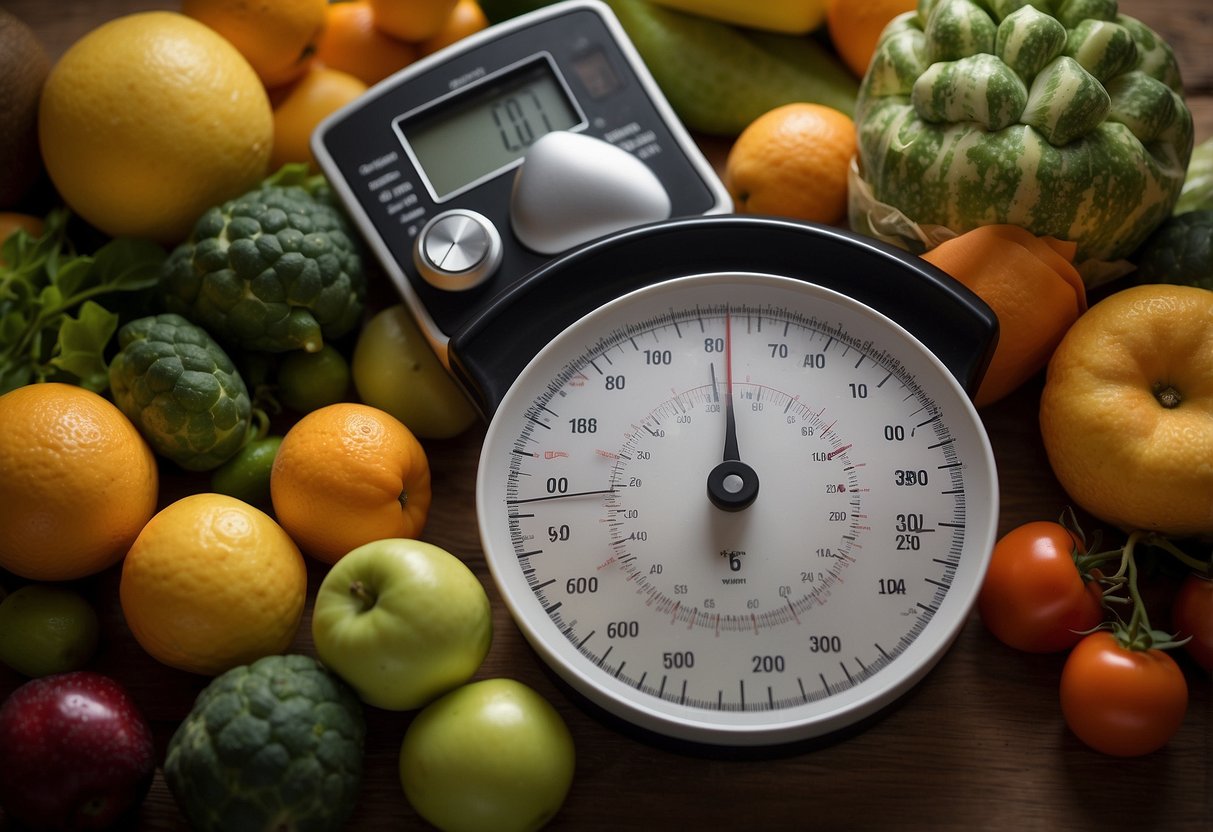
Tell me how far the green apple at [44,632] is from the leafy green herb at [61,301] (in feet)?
0.66

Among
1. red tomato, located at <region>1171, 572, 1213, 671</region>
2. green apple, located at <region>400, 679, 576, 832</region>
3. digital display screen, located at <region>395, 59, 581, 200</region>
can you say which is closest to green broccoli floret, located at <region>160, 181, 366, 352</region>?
digital display screen, located at <region>395, 59, 581, 200</region>

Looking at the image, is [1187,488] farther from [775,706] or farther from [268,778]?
[268,778]

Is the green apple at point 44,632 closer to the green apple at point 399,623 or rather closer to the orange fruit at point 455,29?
the green apple at point 399,623

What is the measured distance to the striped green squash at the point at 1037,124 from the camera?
0.90 metres

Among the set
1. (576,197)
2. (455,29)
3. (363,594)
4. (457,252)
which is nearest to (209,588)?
(363,594)

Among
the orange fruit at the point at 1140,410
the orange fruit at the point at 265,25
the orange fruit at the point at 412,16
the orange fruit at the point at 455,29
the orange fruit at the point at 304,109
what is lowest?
Answer: the orange fruit at the point at 1140,410

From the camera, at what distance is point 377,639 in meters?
0.80

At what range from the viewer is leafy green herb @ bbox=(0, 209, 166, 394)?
998 mm

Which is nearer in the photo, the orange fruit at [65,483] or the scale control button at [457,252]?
the orange fruit at [65,483]

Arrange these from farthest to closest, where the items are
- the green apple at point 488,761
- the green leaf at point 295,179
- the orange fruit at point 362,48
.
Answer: the orange fruit at point 362,48 < the green leaf at point 295,179 < the green apple at point 488,761

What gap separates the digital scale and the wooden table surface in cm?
9

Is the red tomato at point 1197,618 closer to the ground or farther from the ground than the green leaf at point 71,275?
closer to the ground

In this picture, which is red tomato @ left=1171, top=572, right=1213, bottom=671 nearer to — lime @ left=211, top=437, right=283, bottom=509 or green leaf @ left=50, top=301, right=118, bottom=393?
lime @ left=211, top=437, right=283, bottom=509

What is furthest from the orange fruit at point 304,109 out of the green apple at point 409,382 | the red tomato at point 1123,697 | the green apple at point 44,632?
the red tomato at point 1123,697
